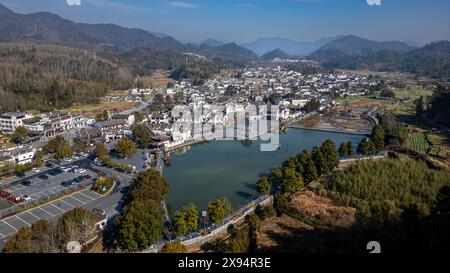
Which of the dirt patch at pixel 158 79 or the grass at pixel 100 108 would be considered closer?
the grass at pixel 100 108

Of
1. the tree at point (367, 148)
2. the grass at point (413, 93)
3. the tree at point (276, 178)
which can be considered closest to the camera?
the tree at point (276, 178)

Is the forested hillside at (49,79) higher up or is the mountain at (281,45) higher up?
the mountain at (281,45)

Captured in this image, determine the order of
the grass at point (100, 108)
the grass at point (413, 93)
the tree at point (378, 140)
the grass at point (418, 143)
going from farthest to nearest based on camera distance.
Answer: the grass at point (413, 93) → the grass at point (100, 108) → the grass at point (418, 143) → the tree at point (378, 140)

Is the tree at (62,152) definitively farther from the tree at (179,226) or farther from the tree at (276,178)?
the tree at (276,178)


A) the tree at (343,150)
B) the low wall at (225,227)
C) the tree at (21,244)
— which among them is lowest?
the low wall at (225,227)

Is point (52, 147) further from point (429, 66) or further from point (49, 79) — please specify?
point (429, 66)

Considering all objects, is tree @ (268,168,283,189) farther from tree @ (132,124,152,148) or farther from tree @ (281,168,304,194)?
tree @ (132,124,152,148)

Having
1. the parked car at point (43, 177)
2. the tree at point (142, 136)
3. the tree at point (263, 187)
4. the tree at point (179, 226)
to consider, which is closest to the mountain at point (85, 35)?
the tree at point (142, 136)
